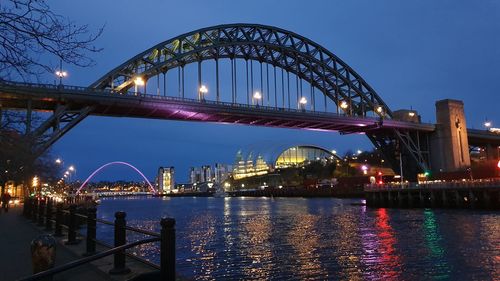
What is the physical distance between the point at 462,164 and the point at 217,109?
4814 centimetres

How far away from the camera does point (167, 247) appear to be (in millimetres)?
6930

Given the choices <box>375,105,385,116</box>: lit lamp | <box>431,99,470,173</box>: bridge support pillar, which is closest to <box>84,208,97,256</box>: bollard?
<box>375,105,385,116</box>: lit lamp

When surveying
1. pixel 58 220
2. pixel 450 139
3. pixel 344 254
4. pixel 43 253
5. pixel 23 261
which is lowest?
pixel 344 254

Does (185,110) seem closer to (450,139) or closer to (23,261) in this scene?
(450,139)

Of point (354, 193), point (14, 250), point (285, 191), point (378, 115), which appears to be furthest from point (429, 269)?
point (285, 191)

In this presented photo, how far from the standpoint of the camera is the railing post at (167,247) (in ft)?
22.3

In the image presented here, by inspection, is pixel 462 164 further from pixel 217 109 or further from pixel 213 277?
pixel 213 277

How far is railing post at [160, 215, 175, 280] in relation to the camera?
6.79m

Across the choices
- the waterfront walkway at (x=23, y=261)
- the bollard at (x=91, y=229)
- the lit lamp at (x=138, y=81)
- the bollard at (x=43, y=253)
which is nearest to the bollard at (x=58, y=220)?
the waterfront walkway at (x=23, y=261)

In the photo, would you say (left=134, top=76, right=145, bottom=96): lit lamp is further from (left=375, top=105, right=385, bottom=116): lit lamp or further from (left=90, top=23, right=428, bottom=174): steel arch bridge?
(left=375, top=105, right=385, bottom=116): lit lamp

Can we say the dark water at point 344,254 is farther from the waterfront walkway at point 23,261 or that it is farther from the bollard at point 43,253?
the bollard at point 43,253

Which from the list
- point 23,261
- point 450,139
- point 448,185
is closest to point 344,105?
point 450,139

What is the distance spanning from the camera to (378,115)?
8556 cm

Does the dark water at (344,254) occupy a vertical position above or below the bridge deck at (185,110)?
below
